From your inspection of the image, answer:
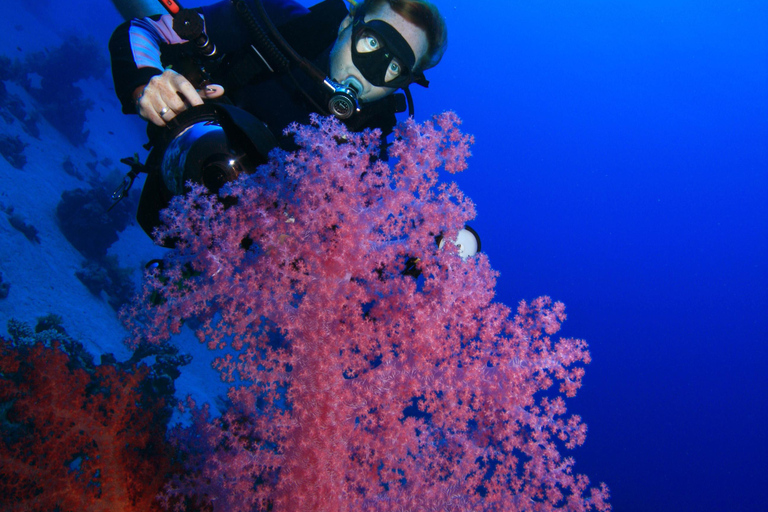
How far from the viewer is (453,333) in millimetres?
2293

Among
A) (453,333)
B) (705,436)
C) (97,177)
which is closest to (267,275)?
(453,333)

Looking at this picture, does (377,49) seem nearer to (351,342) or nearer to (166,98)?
(166,98)

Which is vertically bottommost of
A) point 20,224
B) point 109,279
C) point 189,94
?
point 189,94

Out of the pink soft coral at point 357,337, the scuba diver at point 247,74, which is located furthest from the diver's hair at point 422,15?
the pink soft coral at point 357,337

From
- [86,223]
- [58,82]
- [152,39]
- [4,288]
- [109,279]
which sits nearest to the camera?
[152,39]

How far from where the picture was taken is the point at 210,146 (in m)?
1.63

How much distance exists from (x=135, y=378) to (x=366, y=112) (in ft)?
9.80

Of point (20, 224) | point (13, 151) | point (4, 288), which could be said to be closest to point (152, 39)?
point (4, 288)

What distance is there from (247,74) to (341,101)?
1.04 metres

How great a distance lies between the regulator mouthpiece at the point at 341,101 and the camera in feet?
8.46

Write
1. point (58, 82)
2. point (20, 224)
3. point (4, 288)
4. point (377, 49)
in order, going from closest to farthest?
point (377, 49), point (4, 288), point (20, 224), point (58, 82)

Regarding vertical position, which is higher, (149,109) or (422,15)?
(422,15)

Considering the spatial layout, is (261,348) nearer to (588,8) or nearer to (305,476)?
(305,476)

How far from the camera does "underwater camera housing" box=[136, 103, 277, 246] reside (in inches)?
64.5
